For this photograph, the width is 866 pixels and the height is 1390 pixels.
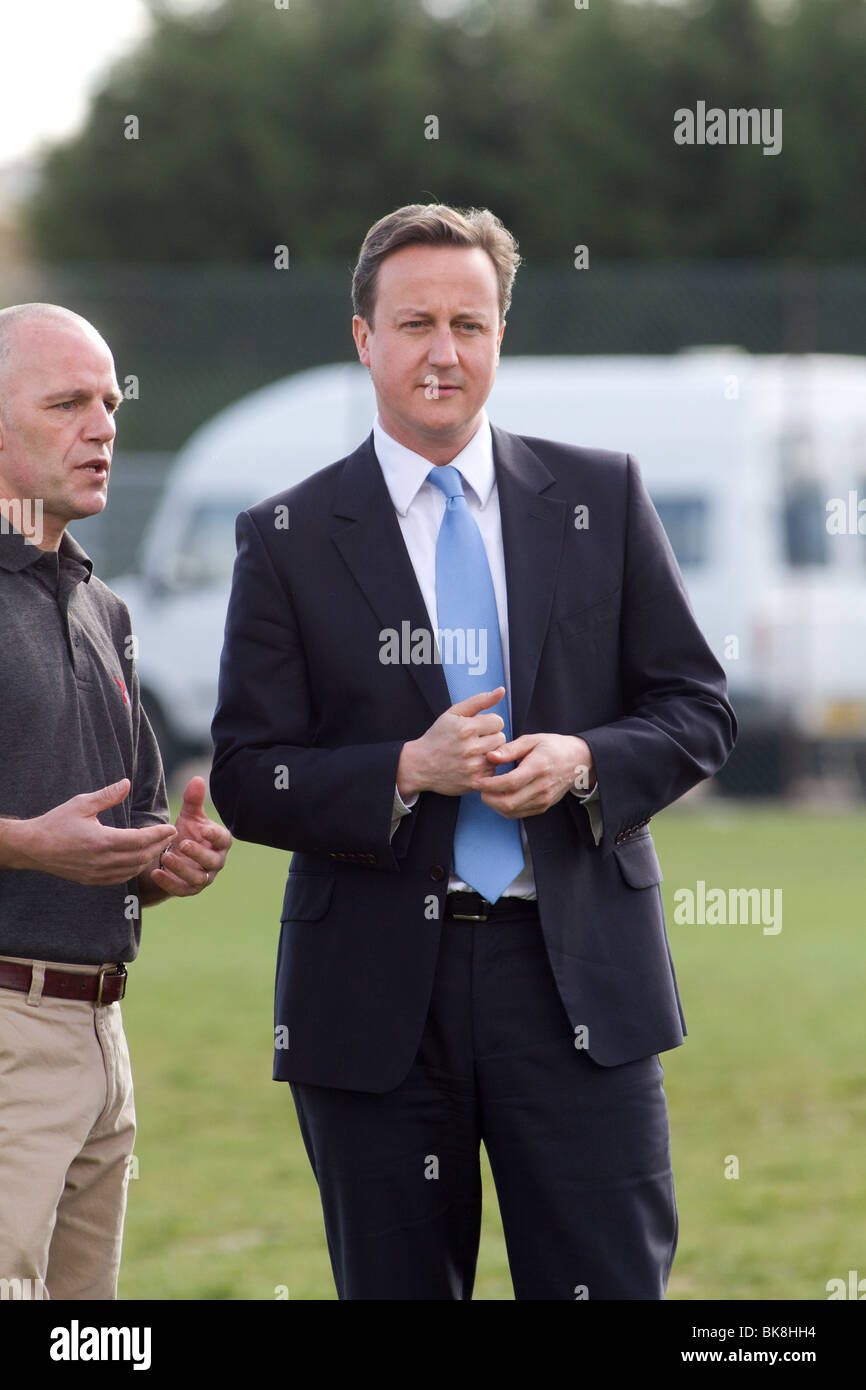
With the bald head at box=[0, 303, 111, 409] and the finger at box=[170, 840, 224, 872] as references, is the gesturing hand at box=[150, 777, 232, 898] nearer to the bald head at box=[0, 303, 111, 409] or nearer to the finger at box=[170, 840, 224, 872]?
the finger at box=[170, 840, 224, 872]

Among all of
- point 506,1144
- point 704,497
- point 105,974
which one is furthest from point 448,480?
point 704,497

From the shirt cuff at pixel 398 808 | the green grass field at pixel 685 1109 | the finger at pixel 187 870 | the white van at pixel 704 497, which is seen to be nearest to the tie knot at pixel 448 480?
the shirt cuff at pixel 398 808

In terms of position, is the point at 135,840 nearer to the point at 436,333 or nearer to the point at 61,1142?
the point at 61,1142

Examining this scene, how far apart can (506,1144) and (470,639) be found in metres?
0.81

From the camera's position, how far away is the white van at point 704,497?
46.4 feet

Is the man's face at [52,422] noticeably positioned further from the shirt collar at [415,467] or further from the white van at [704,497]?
the white van at [704,497]

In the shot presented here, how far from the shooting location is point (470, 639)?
10.2 feet

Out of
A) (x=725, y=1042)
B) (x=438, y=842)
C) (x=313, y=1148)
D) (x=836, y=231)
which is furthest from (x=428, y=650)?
(x=836, y=231)

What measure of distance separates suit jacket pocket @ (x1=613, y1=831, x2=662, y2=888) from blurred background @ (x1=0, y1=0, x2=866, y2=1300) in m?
2.07

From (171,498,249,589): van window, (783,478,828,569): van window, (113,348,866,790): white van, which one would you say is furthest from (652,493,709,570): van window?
(171,498,249,589): van window
